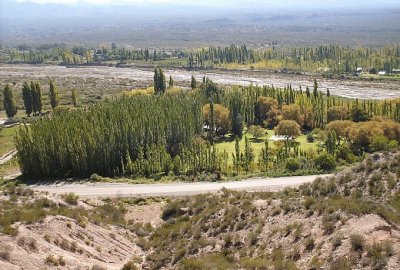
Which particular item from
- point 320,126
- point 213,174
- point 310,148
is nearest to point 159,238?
point 213,174

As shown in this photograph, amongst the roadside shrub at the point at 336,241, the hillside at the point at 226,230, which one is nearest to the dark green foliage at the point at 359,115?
the hillside at the point at 226,230

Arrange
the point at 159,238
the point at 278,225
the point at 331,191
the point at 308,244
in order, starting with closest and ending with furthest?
the point at 308,244 → the point at 278,225 → the point at 159,238 → the point at 331,191

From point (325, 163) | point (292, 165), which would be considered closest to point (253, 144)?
point (292, 165)

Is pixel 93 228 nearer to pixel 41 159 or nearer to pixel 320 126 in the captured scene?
pixel 41 159

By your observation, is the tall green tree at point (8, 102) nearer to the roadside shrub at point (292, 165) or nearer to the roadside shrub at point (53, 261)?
the roadside shrub at point (292, 165)

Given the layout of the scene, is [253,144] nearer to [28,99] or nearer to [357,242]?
[357,242]

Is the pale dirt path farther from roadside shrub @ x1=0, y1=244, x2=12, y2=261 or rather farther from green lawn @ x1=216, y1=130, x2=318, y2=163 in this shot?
roadside shrub @ x1=0, y1=244, x2=12, y2=261
